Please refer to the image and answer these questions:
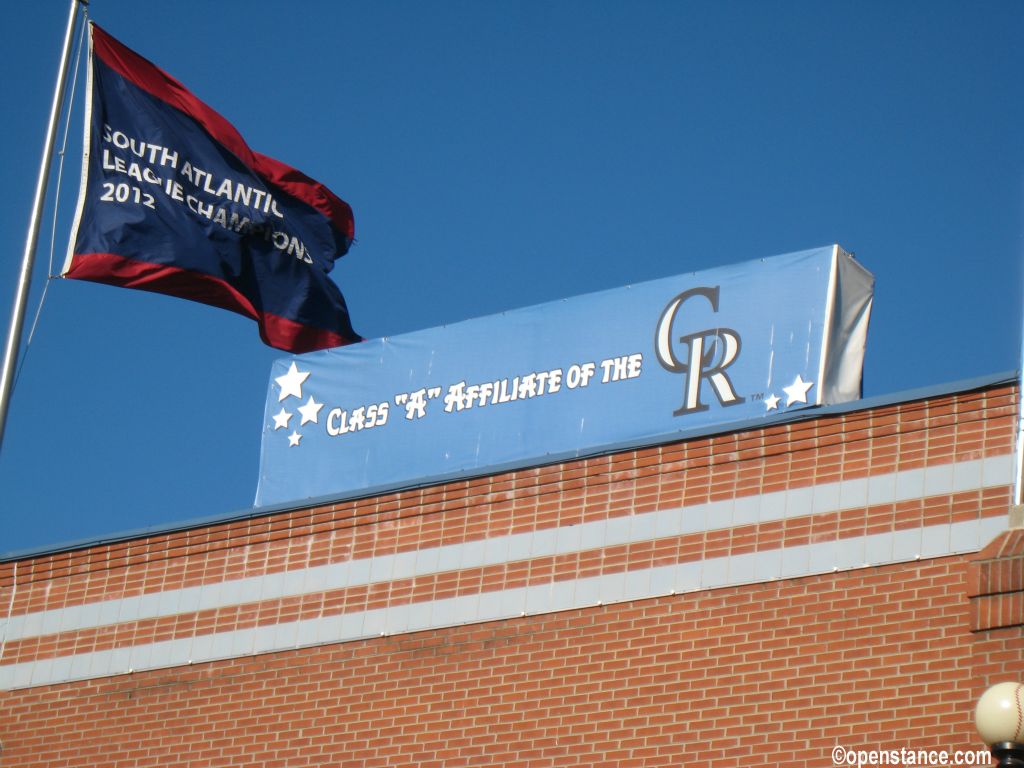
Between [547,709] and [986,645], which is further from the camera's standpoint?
[547,709]

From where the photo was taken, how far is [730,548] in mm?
13883

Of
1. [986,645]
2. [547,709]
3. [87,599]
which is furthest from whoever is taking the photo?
[87,599]

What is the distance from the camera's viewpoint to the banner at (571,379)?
1501 centimetres

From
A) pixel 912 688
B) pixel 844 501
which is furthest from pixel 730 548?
pixel 912 688

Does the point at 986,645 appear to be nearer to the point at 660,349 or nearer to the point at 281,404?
the point at 660,349

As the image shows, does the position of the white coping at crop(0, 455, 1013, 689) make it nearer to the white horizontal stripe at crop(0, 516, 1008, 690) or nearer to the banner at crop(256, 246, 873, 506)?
the white horizontal stripe at crop(0, 516, 1008, 690)

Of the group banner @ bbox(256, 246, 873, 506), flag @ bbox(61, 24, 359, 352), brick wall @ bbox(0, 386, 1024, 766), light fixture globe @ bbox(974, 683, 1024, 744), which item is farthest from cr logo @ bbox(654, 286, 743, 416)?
light fixture globe @ bbox(974, 683, 1024, 744)

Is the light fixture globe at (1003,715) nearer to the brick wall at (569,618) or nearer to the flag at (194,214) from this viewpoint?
the brick wall at (569,618)

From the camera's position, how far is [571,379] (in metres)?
16.2

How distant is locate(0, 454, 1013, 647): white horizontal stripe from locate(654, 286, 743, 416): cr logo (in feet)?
4.37

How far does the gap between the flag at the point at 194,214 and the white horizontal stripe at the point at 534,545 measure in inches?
96.2

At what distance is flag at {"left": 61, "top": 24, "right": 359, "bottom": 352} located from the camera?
1461 cm

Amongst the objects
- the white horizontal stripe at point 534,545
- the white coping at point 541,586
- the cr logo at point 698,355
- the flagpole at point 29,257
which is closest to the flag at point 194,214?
the flagpole at point 29,257

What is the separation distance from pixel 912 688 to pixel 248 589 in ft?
22.3
